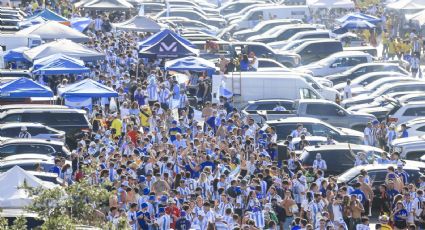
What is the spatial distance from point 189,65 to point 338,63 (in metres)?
8.84

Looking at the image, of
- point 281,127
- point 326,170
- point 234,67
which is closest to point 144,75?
point 234,67

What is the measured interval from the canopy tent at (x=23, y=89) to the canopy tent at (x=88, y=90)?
1.71 feet

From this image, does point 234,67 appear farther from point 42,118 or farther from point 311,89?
point 42,118

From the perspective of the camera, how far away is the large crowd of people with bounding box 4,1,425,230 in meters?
26.1

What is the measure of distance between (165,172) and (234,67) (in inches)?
532

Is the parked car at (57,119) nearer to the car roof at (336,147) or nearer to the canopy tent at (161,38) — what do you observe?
the car roof at (336,147)

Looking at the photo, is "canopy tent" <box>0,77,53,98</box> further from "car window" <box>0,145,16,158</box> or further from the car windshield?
the car windshield

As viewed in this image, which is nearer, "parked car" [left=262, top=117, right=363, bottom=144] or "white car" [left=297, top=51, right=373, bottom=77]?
"parked car" [left=262, top=117, right=363, bottom=144]

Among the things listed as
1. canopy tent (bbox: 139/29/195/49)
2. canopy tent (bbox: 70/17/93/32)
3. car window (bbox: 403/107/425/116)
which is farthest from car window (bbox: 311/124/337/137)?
canopy tent (bbox: 70/17/93/32)

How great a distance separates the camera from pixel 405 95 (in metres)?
40.3

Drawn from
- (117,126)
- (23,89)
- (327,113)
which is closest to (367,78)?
(327,113)

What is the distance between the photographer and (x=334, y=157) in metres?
A: 31.9

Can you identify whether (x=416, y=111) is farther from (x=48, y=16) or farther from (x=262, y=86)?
(x=48, y=16)

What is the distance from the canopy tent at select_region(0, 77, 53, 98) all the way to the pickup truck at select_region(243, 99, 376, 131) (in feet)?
17.3
